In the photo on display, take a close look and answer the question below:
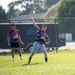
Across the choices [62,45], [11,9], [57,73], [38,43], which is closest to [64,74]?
[57,73]

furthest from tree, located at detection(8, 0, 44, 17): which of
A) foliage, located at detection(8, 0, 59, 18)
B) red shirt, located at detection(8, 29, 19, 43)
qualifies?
red shirt, located at detection(8, 29, 19, 43)

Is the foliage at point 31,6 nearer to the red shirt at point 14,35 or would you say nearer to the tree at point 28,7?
the tree at point 28,7

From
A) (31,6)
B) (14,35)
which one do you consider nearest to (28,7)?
(31,6)

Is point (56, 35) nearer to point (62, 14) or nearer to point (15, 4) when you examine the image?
point (62, 14)

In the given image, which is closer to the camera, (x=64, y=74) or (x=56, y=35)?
(x=64, y=74)

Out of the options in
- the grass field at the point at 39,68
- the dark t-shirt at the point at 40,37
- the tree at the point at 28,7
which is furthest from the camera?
the tree at the point at 28,7

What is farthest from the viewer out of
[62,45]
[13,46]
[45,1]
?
[45,1]

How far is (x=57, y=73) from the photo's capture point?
1123cm

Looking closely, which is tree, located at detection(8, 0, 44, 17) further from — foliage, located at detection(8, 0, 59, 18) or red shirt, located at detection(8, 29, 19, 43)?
red shirt, located at detection(8, 29, 19, 43)

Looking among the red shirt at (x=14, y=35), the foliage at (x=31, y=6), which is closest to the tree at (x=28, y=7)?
the foliage at (x=31, y=6)

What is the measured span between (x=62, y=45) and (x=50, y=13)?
4665cm

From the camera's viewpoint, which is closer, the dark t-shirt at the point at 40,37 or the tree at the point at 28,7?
the dark t-shirt at the point at 40,37

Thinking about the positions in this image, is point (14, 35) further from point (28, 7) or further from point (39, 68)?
point (28, 7)

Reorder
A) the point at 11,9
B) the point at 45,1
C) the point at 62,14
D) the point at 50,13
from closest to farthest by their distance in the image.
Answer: the point at 62,14, the point at 50,13, the point at 11,9, the point at 45,1
